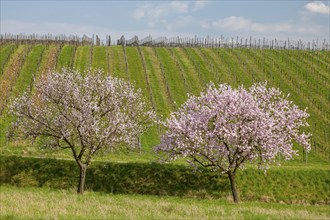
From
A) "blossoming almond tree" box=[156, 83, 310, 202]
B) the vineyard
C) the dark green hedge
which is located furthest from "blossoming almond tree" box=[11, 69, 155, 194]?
the vineyard

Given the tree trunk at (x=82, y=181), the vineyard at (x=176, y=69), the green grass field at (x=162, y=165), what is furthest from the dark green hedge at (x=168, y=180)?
the vineyard at (x=176, y=69)

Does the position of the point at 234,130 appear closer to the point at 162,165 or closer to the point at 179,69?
the point at 162,165

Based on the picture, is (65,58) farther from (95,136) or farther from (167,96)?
(95,136)

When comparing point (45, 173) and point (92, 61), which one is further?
point (92, 61)

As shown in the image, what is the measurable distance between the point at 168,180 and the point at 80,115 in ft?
42.8

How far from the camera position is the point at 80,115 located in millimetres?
35719

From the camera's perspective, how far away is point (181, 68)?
306 feet

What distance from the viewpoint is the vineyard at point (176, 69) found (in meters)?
76.0

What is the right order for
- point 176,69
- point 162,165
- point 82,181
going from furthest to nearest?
point 176,69, point 162,165, point 82,181

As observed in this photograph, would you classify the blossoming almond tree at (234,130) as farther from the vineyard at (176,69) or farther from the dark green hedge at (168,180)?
the vineyard at (176,69)

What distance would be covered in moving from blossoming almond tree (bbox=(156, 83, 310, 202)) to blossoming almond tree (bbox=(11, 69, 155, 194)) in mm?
5066

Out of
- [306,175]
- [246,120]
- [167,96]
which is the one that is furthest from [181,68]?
[246,120]

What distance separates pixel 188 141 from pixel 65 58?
6501 cm

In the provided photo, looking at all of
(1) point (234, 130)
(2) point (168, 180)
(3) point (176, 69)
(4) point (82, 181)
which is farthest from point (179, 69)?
(1) point (234, 130)
